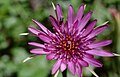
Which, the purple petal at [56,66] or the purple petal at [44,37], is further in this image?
the purple petal at [44,37]

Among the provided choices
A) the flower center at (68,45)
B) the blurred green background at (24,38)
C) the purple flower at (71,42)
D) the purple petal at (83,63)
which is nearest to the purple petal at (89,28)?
the purple flower at (71,42)

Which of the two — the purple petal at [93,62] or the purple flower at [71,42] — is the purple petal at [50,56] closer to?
the purple flower at [71,42]

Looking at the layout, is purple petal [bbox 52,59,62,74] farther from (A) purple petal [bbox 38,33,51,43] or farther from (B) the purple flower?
(A) purple petal [bbox 38,33,51,43]

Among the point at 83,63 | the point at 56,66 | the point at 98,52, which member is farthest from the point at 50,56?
the point at 98,52

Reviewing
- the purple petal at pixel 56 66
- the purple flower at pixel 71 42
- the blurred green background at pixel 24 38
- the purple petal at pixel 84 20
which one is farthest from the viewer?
the blurred green background at pixel 24 38

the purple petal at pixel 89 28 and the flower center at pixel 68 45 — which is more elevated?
the purple petal at pixel 89 28

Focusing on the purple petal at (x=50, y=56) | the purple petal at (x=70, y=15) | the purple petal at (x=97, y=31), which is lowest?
the purple petal at (x=50, y=56)

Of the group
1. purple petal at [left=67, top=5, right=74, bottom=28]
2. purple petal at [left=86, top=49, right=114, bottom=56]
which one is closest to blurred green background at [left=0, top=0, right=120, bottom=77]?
purple petal at [left=67, top=5, right=74, bottom=28]

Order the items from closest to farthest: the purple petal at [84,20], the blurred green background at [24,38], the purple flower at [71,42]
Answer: the purple flower at [71,42], the purple petal at [84,20], the blurred green background at [24,38]

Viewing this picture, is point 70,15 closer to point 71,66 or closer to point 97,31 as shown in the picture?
point 97,31
